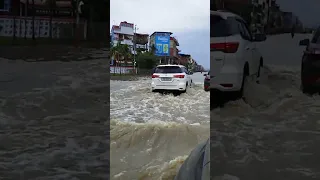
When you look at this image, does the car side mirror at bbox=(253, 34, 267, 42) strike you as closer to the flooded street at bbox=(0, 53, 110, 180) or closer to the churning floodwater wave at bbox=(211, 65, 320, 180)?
the churning floodwater wave at bbox=(211, 65, 320, 180)

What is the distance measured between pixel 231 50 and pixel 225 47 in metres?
0.04

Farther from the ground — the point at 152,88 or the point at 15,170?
the point at 152,88

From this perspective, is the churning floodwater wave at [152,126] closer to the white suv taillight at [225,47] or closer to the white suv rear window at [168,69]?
the white suv rear window at [168,69]

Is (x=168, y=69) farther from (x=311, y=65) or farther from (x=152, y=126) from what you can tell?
(x=311, y=65)

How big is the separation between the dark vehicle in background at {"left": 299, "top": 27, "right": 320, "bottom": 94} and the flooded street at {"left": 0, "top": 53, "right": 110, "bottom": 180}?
115 centimetres

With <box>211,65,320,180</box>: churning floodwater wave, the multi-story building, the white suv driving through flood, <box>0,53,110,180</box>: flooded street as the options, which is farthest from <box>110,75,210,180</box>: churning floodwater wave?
<box>211,65,320,180</box>: churning floodwater wave

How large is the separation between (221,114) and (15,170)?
4.15 feet

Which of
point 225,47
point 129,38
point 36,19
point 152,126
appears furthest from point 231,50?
point 152,126

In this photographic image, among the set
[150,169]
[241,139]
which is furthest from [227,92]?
[150,169]

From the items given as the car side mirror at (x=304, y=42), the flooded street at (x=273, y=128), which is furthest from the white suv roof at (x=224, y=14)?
the car side mirror at (x=304, y=42)

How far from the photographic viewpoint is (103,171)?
6.28 ft

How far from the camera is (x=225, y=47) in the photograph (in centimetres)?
162

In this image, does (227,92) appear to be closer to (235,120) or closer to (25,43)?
(235,120)

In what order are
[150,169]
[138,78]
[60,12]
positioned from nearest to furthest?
[60,12] < [150,169] < [138,78]
